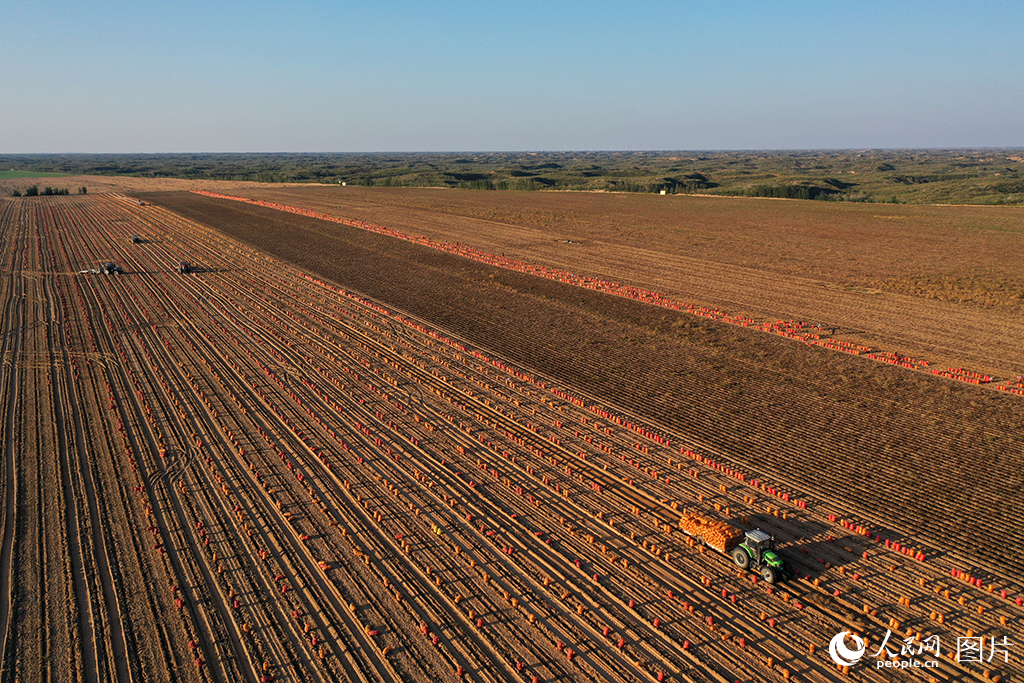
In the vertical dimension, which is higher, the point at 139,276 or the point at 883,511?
the point at 139,276

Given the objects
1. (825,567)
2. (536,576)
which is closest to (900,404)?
(825,567)

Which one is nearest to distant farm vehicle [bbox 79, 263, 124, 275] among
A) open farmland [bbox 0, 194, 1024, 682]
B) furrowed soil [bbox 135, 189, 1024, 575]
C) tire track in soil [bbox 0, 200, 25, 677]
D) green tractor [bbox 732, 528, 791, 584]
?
tire track in soil [bbox 0, 200, 25, 677]

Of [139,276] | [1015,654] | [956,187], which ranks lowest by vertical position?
[1015,654]

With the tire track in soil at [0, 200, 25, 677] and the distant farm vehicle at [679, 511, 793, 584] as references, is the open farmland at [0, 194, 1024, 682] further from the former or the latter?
the distant farm vehicle at [679, 511, 793, 584]

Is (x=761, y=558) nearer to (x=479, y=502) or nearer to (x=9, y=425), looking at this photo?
(x=479, y=502)

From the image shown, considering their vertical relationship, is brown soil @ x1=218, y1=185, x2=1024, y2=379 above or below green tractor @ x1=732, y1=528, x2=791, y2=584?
above

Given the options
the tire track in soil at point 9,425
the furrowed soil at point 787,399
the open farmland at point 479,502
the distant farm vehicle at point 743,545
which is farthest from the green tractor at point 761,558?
the tire track in soil at point 9,425

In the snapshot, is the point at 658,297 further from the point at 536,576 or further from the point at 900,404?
the point at 536,576
